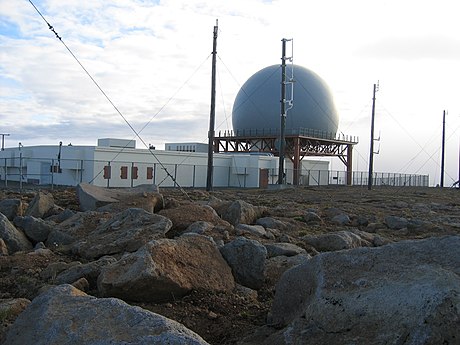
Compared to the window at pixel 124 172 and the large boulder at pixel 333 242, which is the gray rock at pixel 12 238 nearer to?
the large boulder at pixel 333 242

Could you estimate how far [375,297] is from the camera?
4.13 metres

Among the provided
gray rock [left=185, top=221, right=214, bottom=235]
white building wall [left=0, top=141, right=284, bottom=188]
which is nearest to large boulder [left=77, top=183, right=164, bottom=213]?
gray rock [left=185, top=221, right=214, bottom=235]

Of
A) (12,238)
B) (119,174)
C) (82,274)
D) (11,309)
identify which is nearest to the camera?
(11,309)

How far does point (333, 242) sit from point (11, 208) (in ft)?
21.6

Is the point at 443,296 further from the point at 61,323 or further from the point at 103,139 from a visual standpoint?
the point at 103,139

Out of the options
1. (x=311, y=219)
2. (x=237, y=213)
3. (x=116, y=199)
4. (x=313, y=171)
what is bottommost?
(x=311, y=219)

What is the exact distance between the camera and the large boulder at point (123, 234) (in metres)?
8.01

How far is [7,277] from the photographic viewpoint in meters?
6.98

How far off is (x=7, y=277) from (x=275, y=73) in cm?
5615

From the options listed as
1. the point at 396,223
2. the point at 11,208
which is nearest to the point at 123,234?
the point at 11,208

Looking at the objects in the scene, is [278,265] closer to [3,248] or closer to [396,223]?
[3,248]

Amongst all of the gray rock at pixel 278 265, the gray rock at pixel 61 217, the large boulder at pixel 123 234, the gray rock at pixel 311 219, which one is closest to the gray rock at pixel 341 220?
the gray rock at pixel 311 219

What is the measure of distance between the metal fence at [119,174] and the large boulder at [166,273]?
73.6 ft

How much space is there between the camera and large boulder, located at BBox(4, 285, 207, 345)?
3574 mm
